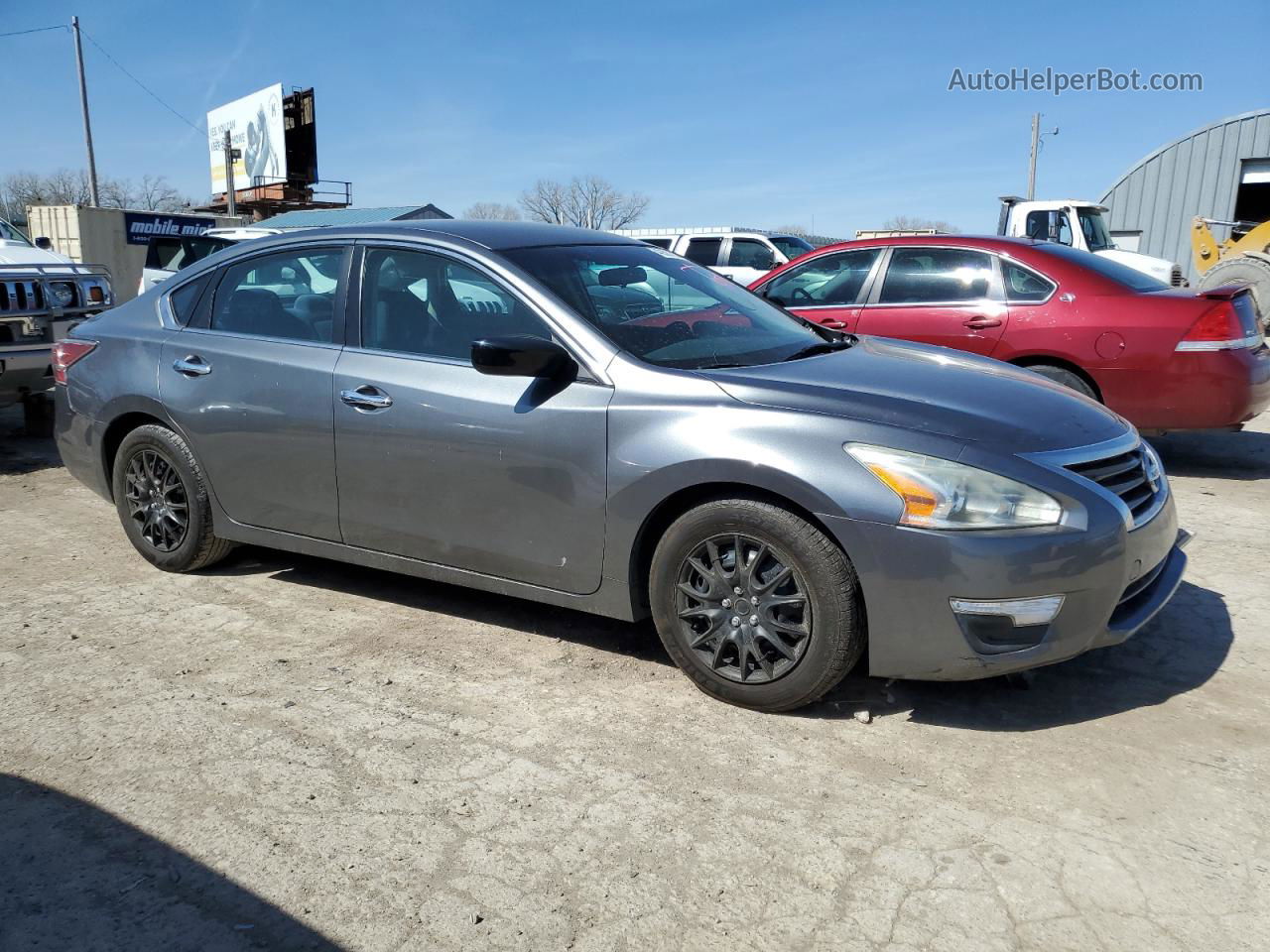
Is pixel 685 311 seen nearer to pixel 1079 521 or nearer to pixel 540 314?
pixel 540 314

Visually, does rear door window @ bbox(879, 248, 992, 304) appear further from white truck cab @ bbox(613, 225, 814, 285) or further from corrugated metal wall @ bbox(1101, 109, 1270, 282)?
corrugated metal wall @ bbox(1101, 109, 1270, 282)

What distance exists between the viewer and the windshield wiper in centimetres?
390

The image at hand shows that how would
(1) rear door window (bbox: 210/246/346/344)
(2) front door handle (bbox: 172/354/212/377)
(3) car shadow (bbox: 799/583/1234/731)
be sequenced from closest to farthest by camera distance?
1. (3) car shadow (bbox: 799/583/1234/731)
2. (1) rear door window (bbox: 210/246/346/344)
3. (2) front door handle (bbox: 172/354/212/377)

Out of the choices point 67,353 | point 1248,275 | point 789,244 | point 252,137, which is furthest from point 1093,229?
point 252,137

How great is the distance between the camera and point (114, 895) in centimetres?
244

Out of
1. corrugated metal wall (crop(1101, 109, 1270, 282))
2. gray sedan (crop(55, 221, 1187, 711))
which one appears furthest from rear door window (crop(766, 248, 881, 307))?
corrugated metal wall (crop(1101, 109, 1270, 282))

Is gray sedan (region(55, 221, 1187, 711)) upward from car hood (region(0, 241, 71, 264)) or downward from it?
downward

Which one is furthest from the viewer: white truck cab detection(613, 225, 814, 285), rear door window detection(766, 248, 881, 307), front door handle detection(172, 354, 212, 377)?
white truck cab detection(613, 225, 814, 285)

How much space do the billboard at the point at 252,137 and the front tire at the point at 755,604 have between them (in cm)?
4689

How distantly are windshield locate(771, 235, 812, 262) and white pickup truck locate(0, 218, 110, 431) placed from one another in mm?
10484

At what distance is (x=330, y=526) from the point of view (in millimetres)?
4141

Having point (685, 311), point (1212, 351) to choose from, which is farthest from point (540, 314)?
point (1212, 351)

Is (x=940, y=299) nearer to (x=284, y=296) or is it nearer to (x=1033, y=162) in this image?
(x=284, y=296)

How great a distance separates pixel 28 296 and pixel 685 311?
5532mm
